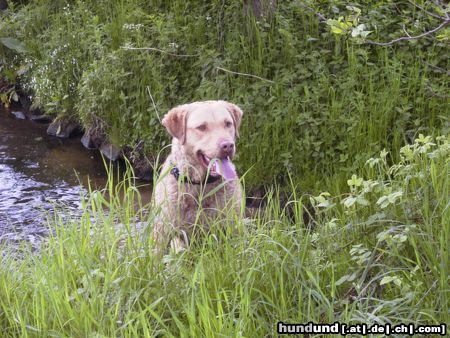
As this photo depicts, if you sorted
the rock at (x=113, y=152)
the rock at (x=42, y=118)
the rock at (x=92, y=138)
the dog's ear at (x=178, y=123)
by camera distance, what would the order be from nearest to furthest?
the dog's ear at (x=178, y=123), the rock at (x=113, y=152), the rock at (x=92, y=138), the rock at (x=42, y=118)

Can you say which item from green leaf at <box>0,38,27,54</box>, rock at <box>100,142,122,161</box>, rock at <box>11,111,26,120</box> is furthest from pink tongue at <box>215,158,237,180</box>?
green leaf at <box>0,38,27,54</box>

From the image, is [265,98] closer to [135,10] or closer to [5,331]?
[135,10]

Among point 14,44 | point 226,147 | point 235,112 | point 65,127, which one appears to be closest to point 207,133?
point 226,147

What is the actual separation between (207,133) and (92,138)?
420cm

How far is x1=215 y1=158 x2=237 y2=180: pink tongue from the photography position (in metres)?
4.63

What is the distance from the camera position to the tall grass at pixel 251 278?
313 centimetres

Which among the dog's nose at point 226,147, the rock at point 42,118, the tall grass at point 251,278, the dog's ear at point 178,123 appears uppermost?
the dog's ear at point 178,123

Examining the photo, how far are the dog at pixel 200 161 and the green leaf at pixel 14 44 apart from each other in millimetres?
5712

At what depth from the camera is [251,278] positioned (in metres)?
3.45

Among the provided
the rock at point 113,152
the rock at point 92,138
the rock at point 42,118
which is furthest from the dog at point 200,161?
the rock at point 42,118

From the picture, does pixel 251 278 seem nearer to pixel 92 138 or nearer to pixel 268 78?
pixel 268 78

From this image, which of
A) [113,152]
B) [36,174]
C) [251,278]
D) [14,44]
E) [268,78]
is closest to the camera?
[251,278]

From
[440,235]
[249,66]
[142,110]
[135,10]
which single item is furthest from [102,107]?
[440,235]

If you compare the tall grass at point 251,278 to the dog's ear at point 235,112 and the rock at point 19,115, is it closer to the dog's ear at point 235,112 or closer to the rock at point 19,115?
the dog's ear at point 235,112
